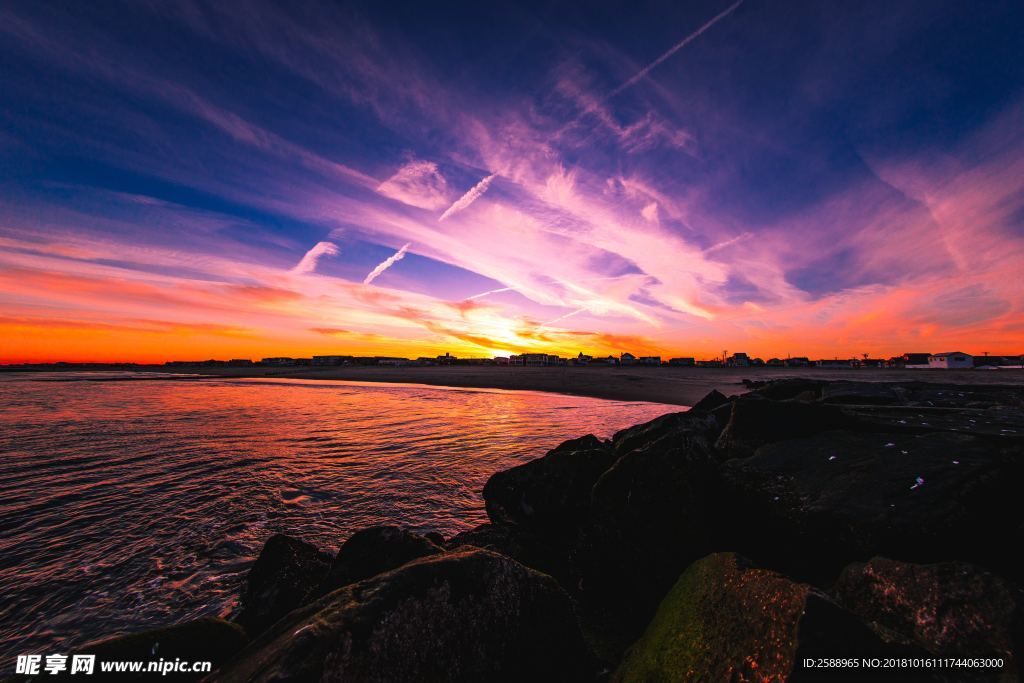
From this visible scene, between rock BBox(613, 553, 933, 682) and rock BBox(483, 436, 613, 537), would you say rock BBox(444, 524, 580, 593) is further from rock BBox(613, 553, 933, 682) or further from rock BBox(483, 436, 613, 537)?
rock BBox(613, 553, 933, 682)

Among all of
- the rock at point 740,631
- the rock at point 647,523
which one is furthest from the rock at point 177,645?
the rock at point 647,523

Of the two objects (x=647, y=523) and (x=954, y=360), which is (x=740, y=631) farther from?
(x=954, y=360)

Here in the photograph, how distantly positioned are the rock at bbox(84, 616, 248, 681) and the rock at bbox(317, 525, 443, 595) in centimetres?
84

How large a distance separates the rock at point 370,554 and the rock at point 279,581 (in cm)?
41

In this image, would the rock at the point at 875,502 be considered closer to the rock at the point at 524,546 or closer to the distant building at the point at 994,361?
the rock at the point at 524,546

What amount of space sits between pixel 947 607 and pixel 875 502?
60.1 inches

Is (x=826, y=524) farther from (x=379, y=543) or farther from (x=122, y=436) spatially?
(x=122, y=436)

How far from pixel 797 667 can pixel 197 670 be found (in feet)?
13.2

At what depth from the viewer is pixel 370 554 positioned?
386 cm

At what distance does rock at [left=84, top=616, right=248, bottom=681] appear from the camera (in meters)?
2.85

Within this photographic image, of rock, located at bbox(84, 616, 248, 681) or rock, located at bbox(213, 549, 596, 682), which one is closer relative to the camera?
rock, located at bbox(213, 549, 596, 682)

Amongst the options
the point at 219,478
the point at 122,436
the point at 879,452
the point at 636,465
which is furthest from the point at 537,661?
the point at 122,436

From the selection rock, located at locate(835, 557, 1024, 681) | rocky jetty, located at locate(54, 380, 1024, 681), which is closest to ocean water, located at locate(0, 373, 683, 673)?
rocky jetty, located at locate(54, 380, 1024, 681)

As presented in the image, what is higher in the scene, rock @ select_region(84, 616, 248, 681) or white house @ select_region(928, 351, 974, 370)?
white house @ select_region(928, 351, 974, 370)
